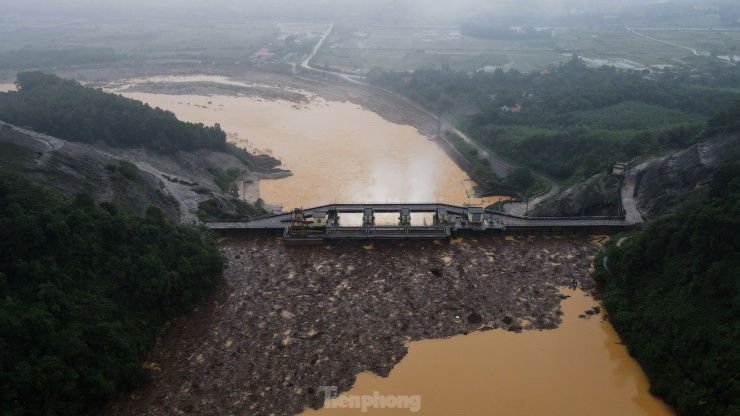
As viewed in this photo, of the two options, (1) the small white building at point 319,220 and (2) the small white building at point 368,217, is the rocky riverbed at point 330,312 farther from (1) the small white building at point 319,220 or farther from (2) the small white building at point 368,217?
(2) the small white building at point 368,217

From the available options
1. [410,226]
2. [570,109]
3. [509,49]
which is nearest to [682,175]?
[410,226]

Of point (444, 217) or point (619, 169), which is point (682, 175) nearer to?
point (619, 169)

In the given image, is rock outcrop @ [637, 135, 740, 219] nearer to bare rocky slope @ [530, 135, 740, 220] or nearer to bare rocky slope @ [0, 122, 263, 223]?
bare rocky slope @ [530, 135, 740, 220]

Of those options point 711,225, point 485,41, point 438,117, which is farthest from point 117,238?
point 485,41

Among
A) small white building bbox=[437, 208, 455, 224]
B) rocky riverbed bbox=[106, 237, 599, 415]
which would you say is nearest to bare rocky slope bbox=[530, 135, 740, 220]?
rocky riverbed bbox=[106, 237, 599, 415]

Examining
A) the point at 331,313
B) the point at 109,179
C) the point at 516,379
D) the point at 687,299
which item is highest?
the point at 109,179
